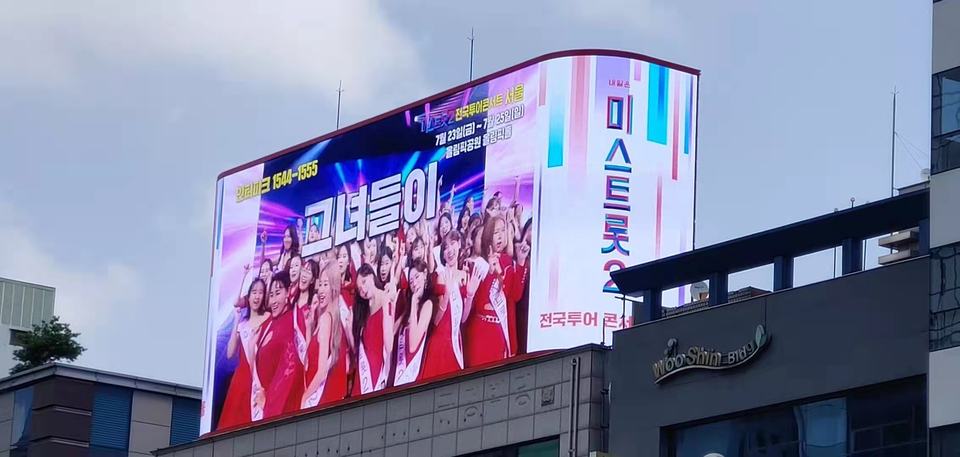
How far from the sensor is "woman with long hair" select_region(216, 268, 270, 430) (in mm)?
63281

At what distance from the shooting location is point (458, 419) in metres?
55.2

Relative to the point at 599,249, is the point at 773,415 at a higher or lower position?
lower

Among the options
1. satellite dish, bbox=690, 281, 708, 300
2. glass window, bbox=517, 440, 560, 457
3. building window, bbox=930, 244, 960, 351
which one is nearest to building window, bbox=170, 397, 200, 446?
glass window, bbox=517, 440, 560, 457

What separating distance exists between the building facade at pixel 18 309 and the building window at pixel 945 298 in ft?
298

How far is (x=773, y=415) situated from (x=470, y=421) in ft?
34.7

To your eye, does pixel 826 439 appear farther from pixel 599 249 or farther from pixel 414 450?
pixel 414 450

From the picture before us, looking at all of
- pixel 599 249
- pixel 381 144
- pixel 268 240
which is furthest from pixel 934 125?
pixel 268 240

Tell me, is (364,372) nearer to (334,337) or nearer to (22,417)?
(334,337)

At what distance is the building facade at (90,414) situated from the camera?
2923 inches

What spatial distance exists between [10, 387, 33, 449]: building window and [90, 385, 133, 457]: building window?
8.11ft

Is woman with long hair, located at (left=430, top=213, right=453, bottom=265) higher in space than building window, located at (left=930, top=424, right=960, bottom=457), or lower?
higher

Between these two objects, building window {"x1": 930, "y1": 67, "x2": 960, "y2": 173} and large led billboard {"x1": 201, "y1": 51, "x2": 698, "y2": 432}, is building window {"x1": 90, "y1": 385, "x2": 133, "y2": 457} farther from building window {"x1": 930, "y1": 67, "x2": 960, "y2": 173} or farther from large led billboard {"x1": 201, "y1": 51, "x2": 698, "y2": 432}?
building window {"x1": 930, "y1": 67, "x2": 960, "y2": 173}

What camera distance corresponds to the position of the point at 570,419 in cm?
5175

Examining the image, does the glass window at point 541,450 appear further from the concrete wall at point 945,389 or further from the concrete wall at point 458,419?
the concrete wall at point 945,389
